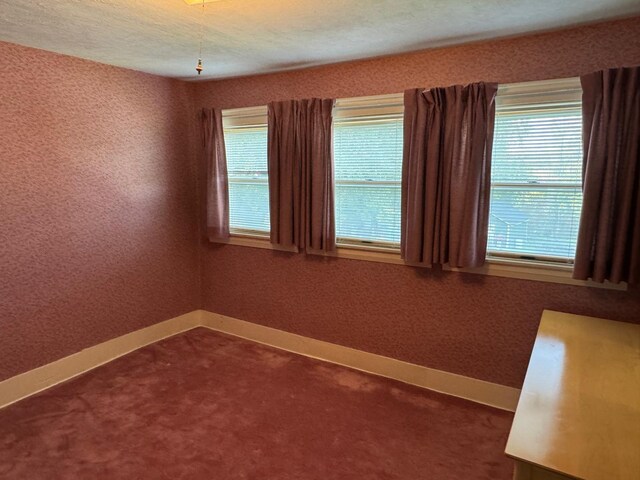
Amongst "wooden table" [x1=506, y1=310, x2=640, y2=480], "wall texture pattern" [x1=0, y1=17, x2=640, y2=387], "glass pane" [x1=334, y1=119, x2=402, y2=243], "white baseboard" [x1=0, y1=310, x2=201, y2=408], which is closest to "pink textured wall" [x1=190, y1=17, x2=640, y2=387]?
"wall texture pattern" [x1=0, y1=17, x2=640, y2=387]

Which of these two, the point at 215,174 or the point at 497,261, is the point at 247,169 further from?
the point at 497,261

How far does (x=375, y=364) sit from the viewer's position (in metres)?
3.02

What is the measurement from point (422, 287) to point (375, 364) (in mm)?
730

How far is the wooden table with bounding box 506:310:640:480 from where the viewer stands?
1.10 metres

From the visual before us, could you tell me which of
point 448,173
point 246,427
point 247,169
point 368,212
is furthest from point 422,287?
point 247,169

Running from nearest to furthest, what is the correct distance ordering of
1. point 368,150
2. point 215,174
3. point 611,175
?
point 611,175, point 368,150, point 215,174

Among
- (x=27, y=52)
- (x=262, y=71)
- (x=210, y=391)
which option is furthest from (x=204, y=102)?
(x=210, y=391)

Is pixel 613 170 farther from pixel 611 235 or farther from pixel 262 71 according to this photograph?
pixel 262 71

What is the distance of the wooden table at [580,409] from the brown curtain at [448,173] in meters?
0.73

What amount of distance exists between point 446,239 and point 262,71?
193 cm

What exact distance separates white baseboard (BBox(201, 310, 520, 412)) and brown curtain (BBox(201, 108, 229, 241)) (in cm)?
89

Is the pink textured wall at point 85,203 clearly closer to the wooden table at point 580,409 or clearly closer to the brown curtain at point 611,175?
the wooden table at point 580,409

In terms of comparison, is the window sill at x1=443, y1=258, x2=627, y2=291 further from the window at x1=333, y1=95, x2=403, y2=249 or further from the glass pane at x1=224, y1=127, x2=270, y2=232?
the glass pane at x1=224, y1=127, x2=270, y2=232

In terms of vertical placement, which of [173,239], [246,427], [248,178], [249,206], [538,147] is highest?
[538,147]
